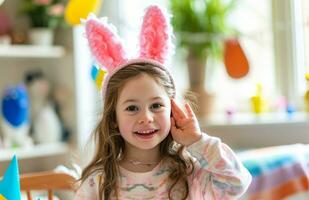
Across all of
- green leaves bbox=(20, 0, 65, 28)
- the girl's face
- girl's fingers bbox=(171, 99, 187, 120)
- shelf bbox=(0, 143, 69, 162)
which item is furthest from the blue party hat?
green leaves bbox=(20, 0, 65, 28)

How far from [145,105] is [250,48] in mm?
1189

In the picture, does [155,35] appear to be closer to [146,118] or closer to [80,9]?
[146,118]

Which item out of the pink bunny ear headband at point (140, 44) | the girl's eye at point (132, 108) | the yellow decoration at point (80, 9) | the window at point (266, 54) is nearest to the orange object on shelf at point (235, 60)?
the window at point (266, 54)

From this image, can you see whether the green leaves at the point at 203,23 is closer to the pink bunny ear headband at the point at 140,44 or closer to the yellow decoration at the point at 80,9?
the yellow decoration at the point at 80,9

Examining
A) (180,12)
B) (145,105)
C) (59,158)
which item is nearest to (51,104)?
(59,158)

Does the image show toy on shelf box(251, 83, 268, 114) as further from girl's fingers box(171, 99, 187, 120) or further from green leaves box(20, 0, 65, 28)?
girl's fingers box(171, 99, 187, 120)

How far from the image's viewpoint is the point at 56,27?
2289mm

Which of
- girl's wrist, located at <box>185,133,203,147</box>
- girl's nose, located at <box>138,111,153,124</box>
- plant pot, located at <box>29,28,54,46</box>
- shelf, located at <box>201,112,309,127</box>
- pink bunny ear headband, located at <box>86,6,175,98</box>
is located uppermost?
plant pot, located at <box>29,28,54,46</box>

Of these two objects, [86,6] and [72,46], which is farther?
[72,46]

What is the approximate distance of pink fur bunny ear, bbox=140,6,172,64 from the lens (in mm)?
1115

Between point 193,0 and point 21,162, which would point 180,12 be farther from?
point 21,162

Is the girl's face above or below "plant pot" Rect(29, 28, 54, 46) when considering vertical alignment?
below

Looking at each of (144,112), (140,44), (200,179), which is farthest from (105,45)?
(200,179)

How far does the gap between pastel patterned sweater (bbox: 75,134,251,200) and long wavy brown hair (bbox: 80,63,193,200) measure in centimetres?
1
